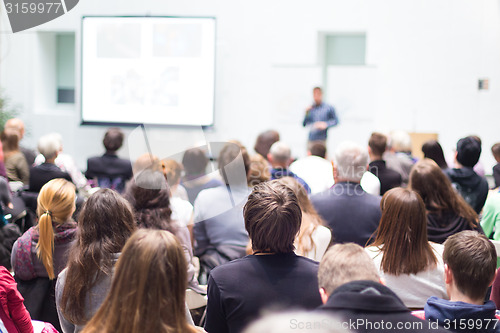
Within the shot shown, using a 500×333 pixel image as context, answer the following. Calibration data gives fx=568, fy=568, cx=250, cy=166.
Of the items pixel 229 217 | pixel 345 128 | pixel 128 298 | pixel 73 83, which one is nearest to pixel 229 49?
pixel 345 128

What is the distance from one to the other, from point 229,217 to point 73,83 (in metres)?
7.51

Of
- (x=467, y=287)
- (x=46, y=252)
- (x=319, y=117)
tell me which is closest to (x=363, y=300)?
(x=467, y=287)

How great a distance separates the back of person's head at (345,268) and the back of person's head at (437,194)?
1816mm

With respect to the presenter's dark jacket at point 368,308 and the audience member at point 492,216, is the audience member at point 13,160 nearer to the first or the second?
the audience member at point 492,216

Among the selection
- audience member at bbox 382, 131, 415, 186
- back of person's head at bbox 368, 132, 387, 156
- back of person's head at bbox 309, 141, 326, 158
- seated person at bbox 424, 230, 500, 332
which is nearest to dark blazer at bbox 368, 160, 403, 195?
back of person's head at bbox 368, 132, 387, 156

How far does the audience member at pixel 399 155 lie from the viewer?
5262 millimetres

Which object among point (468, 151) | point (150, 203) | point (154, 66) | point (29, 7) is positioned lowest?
point (150, 203)

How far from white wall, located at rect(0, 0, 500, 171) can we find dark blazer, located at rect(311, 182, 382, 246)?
5.39 metres

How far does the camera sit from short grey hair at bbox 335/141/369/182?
10.9 feet

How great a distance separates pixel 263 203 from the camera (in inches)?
75.6

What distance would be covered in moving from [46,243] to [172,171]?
4.17 feet

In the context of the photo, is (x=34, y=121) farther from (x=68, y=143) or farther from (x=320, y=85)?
(x=320, y=85)

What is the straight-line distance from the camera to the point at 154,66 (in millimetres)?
8633

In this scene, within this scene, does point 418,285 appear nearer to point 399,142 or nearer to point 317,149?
point 317,149
